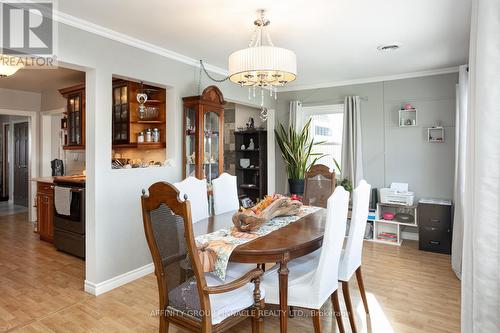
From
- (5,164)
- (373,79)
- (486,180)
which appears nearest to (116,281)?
(486,180)

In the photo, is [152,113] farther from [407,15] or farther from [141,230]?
[407,15]

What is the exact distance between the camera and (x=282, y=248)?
1.90 meters

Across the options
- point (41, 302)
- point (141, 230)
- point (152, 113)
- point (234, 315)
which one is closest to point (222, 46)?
point (152, 113)

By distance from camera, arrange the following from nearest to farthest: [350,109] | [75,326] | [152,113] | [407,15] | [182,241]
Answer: [182,241]
[75,326]
[407,15]
[152,113]
[350,109]

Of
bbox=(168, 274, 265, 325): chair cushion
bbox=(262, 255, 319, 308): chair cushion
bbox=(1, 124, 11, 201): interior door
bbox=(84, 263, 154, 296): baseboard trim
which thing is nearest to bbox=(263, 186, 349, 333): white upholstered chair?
bbox=(262, 255, 319, 308): chair cushion

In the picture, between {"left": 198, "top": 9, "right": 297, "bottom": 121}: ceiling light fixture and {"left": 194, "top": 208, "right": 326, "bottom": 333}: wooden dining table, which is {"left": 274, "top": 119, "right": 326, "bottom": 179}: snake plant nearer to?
{"left": 198, "top": 9, "right": 297, "bottom": 121}: ceiling light fixture

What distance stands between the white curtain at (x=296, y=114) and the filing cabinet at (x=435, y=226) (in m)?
2.25

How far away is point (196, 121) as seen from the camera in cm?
376

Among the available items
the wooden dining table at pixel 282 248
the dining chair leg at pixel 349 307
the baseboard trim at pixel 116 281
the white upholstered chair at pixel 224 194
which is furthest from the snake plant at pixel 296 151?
the dining chair leg at pixel 349 307

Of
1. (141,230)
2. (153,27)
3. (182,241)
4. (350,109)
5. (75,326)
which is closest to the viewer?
(182,241)

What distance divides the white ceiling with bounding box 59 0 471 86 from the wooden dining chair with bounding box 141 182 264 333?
65.5 inches

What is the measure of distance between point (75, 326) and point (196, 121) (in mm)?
2306

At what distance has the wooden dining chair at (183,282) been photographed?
Result: 1.64m

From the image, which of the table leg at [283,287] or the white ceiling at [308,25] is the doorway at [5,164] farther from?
the table leg at [283,287]
